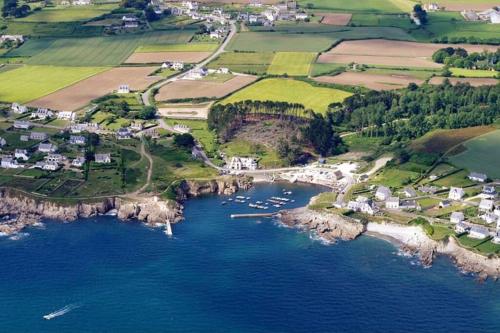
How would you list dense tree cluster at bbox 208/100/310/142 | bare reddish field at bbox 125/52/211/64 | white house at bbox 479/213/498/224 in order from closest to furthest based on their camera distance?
white house at bbox 479/213/498/224 → dense tree cluster at bbox 208/100/310/142 → bare reddish field at bbox 125/52/211/64

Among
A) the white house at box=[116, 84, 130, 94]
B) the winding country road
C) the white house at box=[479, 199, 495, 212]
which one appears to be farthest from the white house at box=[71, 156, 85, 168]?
the white house at box=[479, 199, 495, 212]

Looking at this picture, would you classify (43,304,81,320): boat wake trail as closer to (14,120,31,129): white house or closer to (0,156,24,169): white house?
(0,156,24,169): white house

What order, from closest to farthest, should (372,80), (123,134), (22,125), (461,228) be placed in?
(461,228), (123,134), (22,125), (372,80)

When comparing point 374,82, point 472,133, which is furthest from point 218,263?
point 374,82

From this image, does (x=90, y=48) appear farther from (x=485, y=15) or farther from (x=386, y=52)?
(x=485, y=15)

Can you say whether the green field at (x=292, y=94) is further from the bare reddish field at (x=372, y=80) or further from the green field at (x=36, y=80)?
the green field at (x=36, y=80)

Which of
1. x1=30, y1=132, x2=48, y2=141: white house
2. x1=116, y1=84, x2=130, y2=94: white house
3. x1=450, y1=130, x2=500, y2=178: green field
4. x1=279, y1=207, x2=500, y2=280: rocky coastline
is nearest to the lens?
x1=279, y1=207, x2=500, y2=280: rocky coastline

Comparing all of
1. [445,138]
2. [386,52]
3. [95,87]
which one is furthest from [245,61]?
[445,138]

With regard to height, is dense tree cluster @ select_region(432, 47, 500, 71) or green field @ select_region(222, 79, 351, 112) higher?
dense tree cluster @ select_region(432, 47, 500, 71)
